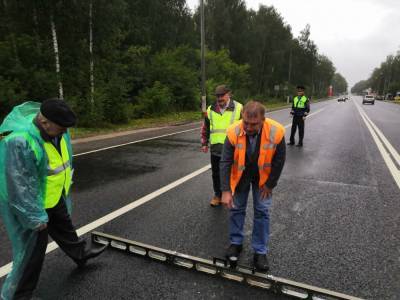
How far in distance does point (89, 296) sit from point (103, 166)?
5107 millimetres

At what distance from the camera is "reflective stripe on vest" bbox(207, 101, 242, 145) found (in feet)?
15.5

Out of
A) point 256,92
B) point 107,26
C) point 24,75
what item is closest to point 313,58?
point 256,92

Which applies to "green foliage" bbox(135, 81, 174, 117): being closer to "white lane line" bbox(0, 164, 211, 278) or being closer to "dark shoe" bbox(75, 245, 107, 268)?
"white lane line" bbox(0, 164, 211, 278)

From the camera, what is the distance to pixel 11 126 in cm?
242

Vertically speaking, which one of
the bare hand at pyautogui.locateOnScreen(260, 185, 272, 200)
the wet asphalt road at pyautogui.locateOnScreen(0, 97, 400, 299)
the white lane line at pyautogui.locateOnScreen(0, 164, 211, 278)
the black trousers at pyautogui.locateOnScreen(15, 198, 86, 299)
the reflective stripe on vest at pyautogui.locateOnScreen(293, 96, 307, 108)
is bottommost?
the wet asphalt road at pyautogui.locateOnScreen(0, 97, 400, 299)

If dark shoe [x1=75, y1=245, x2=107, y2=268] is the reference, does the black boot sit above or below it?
below

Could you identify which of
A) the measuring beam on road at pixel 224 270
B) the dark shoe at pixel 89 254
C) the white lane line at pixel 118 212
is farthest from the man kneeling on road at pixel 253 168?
the white lane line at pixel 118 212

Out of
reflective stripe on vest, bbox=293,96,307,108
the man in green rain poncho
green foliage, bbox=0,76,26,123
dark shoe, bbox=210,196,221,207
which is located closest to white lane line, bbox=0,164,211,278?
the man in green rain poncho

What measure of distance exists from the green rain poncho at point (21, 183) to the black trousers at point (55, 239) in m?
0.05

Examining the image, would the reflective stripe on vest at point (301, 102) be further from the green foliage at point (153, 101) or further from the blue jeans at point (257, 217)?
the green foliage at point (153, 101)

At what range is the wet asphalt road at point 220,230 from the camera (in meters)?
3.02

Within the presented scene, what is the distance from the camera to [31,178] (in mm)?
2381

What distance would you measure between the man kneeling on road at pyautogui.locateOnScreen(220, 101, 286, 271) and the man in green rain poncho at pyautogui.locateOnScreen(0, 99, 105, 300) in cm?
148

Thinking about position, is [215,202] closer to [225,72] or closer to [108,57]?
[108,57]
